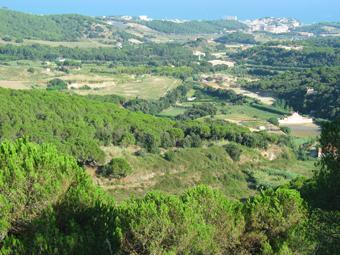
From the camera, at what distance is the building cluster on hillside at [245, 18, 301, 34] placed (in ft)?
527

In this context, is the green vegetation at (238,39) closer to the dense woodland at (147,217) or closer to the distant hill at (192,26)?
the distant hill at (192,26)

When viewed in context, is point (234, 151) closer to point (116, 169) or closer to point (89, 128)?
point (89, 128)

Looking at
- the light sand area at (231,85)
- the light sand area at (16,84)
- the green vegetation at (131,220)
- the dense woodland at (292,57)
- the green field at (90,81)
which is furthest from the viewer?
the dense woodland at (292,57)

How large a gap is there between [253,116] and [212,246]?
40663 mm

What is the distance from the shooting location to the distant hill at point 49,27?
115 meters

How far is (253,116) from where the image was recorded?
5097 cm

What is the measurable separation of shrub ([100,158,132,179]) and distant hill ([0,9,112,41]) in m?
91.2

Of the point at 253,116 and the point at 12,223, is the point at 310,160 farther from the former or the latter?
the point at 12,223

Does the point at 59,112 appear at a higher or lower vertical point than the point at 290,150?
higher

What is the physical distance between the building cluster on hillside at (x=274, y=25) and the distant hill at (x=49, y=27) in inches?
2238

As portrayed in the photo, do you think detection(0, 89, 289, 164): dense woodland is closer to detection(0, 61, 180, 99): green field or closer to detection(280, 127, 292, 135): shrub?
detection(280, 127, 292, 135): shrub

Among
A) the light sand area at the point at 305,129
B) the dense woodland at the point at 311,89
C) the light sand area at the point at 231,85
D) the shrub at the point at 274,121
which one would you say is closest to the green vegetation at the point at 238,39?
the light sand area at the point at 231,85

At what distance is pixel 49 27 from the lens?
124375 millimetres

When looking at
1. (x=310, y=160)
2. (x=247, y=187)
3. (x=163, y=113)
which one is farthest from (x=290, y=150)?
(x=163, y=113)
